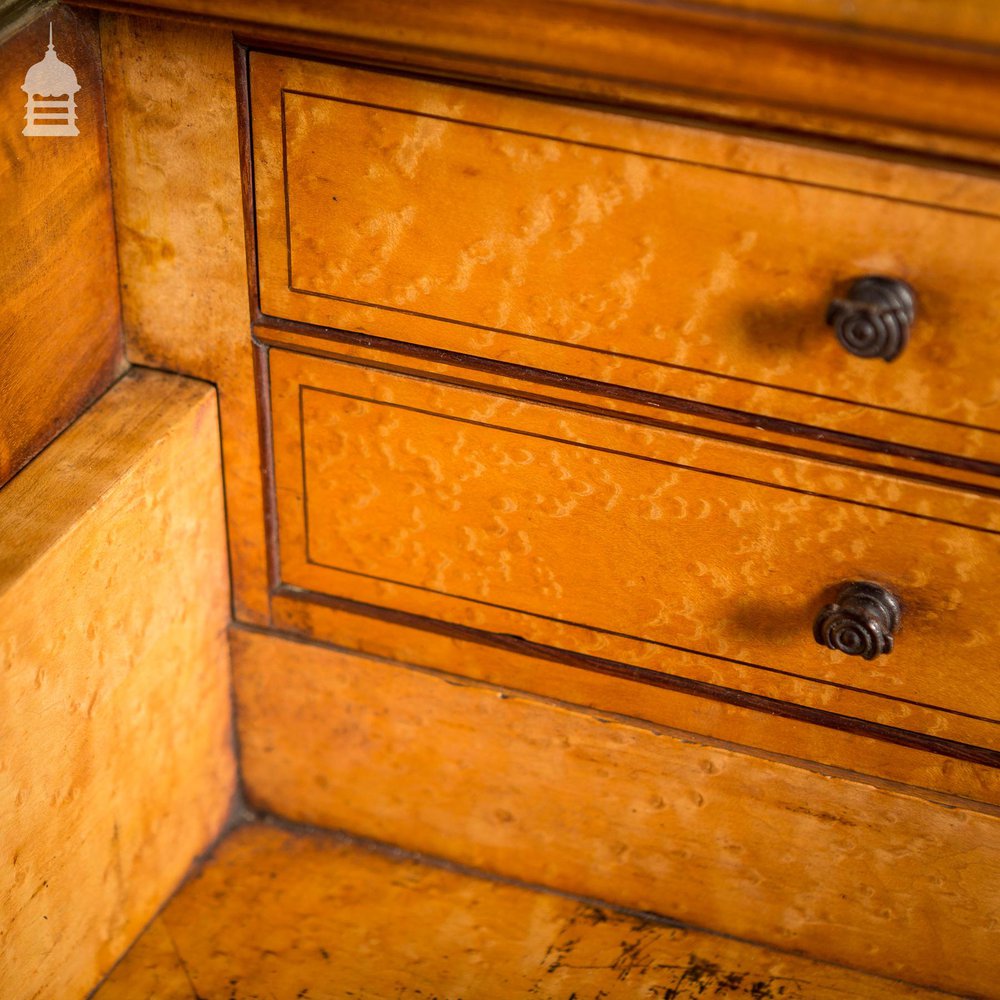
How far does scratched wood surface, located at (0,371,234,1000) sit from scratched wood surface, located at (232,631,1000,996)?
0.07 metres

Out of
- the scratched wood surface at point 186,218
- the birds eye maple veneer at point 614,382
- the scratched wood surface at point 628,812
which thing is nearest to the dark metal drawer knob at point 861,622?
the birds eye maple veneer at point 614,382

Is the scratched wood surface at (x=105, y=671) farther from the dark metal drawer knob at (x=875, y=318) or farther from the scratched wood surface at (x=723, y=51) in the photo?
the dark metal drawer knob at (x=875, y=318)

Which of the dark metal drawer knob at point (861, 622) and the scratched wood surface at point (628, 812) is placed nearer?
the dark metal drawer knob at point (861, 622)

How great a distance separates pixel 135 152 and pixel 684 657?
41 centimetres

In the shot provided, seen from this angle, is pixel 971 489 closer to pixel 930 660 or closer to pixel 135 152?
pixel 930 660

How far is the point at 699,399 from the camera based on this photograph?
0.63 meters

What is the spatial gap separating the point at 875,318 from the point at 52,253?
1.35 ft

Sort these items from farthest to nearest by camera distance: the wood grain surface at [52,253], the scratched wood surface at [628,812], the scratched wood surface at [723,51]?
1. the scratched wood surface at [628,812]
2. the wood grain surface at [52,253]
3. the scratched wood surface at [723,51]

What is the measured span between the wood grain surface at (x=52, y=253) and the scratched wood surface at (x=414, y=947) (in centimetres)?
33

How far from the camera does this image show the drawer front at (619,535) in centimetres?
64

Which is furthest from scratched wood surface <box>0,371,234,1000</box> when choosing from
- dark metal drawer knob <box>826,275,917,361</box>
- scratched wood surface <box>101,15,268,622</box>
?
dark metal drawer knob <box>826,275,917,361</box>

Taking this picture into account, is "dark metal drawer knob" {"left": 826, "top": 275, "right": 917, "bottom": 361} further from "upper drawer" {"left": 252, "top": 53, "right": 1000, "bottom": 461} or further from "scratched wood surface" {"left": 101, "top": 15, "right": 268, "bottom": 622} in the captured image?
"scratched wood surface" {"left": 101, "top": 15, "right": 268, "bottom": 622}

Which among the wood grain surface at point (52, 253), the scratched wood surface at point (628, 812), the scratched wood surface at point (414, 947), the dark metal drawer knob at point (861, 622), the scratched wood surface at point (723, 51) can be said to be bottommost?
the scratched wood surface at point (414, 947)

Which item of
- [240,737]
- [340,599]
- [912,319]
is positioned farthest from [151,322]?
[912,319]
